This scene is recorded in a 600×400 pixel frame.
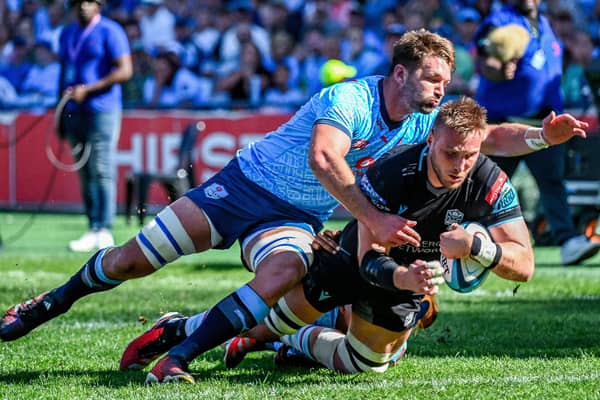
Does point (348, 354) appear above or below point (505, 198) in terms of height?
below

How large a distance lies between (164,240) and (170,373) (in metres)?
0.77

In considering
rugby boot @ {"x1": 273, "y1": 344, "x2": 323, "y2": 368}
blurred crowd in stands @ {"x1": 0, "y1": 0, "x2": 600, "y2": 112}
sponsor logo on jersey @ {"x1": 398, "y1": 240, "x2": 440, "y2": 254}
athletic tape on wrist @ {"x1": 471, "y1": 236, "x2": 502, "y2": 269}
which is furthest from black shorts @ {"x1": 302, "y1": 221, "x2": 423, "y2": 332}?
blurred crowd in stands @ {"x1": 0, "y1": 0, "x2": 600, "y2": 112}

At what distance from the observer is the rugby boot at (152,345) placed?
5469 mm

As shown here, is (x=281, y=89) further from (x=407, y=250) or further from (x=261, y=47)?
(x=407, y=250)

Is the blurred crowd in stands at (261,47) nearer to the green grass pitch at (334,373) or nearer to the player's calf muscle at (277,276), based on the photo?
the green grass pitch at (334,373)

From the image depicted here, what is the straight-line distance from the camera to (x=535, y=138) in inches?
217

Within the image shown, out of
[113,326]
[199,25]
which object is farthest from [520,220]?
[199,25]

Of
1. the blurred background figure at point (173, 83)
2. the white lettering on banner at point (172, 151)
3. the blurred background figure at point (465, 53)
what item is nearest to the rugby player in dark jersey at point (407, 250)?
the blurred background figure at point (465, 53)

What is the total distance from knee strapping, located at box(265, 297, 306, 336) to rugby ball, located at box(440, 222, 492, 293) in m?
0.86

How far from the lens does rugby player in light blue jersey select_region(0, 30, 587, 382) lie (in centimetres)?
503

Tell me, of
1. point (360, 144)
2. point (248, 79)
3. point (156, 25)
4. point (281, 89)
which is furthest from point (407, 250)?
point (156, 25)

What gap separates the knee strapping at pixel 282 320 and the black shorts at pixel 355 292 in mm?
163

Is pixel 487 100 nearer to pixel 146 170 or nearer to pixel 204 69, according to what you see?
pixel 146 170

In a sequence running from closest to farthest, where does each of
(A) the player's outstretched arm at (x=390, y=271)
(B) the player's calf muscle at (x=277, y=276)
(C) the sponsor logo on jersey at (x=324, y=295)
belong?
(A) the player's outstretched arm at (x=390, y=271), (B) the player's calf muscle at (x=277, y=276), (C) the sponsor logo on jersey at (x=324, y=295)
